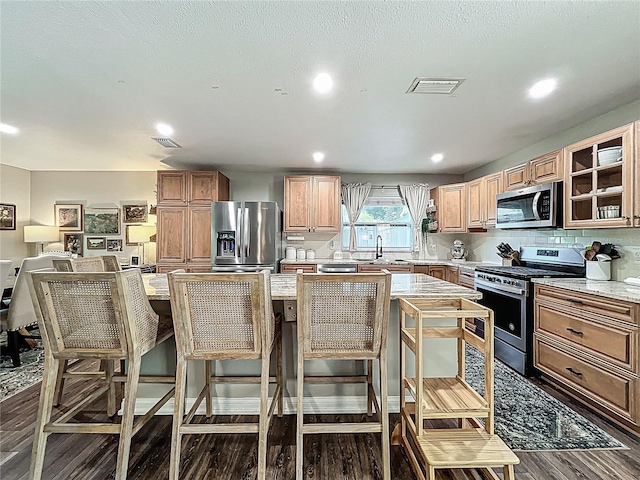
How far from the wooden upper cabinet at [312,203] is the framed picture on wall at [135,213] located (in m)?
2.69

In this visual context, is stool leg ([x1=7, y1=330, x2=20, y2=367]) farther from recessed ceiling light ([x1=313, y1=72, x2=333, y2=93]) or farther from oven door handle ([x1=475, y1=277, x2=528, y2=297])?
oven door handle ([x1=475, y1=277, x2=528, y2=297])

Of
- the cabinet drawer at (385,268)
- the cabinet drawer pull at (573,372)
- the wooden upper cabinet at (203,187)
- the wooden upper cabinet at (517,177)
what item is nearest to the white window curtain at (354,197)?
the cabinet drawer at (385,268)

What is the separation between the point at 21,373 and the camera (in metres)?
3.10

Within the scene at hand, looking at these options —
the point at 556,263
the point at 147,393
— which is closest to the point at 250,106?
the point at 147,393

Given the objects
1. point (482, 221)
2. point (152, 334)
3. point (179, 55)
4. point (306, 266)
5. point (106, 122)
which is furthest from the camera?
point (306, 266)

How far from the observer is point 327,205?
17.3ft

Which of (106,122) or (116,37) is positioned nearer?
(116,37)

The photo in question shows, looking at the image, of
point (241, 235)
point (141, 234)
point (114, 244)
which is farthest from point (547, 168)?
point (114, 244)

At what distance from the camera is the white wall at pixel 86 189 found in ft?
19.2

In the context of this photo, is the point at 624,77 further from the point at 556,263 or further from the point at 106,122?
the point at 106,122

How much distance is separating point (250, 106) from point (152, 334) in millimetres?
2032

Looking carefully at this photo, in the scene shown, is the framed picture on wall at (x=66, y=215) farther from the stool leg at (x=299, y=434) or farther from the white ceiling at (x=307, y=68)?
the stool leg at (x=299, y=434)

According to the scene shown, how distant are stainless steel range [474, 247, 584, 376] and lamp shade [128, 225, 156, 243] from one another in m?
5.19

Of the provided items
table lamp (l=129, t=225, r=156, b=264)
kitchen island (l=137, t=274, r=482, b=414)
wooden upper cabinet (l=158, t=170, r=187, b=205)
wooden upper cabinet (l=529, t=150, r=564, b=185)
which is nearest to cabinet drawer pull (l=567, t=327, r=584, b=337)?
kitchen island (l=137, t=274, r=482, b=414)
